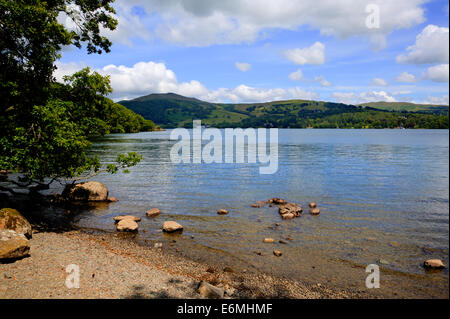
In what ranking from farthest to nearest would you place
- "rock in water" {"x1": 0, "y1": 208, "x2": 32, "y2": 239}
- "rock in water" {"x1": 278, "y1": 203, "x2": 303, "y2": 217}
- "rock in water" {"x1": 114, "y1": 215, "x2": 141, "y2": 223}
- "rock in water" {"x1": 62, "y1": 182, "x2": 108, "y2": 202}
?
1. "rock in water" {"x1": 62, "y1": 182, "x2": 108, "y2": 202}
2. "rock in water" {"x1": 278, "y1": 203, "x2": 303, "y2": 217}
3. "rock in water" {"x1": 114, "y1": 215, "x2": 141, "y2": 223}
4. "rock in water" {"x1": 0, "y1": 208, "x2": 32, "y2": 239}

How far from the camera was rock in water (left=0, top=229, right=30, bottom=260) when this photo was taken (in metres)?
13.1

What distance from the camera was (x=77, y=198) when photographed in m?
30.1

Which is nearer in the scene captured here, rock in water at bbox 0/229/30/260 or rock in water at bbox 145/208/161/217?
rock in water at bbox 0/229/30/260

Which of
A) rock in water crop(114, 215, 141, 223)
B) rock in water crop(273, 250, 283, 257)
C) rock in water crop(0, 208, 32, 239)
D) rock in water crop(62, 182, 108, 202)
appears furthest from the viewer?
rock in water crop(62, 182, 108, 202)

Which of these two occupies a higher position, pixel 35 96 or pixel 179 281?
pixel 35 96

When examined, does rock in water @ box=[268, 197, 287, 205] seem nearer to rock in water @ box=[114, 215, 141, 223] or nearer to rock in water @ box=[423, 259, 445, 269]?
rock in water @ box=[114, 215, 141, 223]

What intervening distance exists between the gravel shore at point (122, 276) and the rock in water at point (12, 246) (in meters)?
0.37

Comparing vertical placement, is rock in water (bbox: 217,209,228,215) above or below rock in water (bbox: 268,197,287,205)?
below

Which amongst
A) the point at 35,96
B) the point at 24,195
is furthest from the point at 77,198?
the point at 35,96

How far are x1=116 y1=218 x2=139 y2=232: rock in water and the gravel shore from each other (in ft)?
10.9

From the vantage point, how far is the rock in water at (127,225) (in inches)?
862

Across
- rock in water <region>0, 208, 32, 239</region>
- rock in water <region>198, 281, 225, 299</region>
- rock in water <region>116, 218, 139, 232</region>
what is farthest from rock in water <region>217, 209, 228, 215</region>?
rock in water <region>0, 208, 32, 239</region>

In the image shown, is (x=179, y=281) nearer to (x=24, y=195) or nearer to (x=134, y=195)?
(x=134, y=195)
